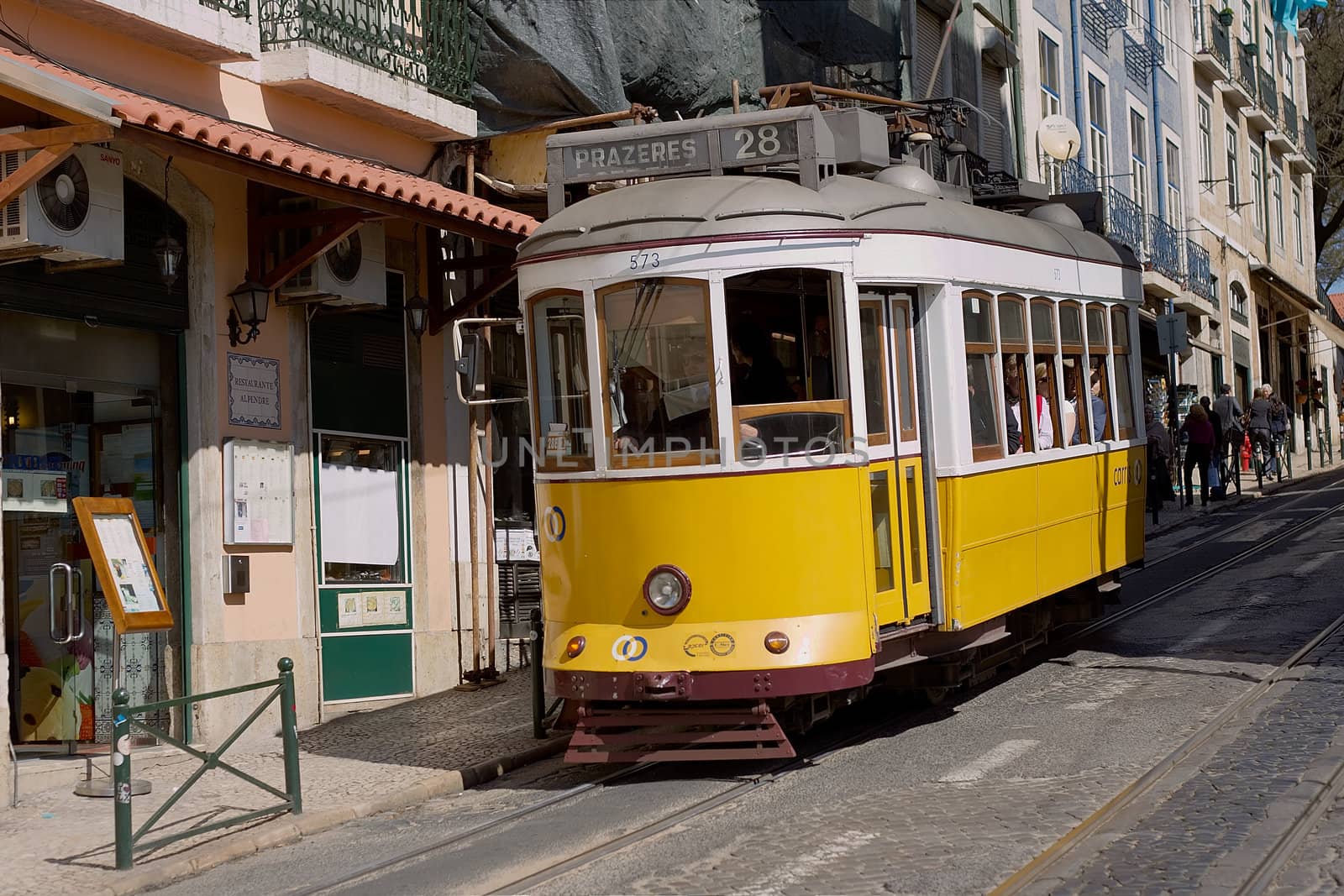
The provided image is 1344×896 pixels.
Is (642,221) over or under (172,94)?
under

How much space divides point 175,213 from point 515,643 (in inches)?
192

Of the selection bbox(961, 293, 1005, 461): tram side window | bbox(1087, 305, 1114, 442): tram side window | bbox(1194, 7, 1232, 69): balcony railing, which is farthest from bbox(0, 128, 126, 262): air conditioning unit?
bbox(1194, 7, 1232, 69): balcony railing

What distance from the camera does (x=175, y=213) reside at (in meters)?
11.8

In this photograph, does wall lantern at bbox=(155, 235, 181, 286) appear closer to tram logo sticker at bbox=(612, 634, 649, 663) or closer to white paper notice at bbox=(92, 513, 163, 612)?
white paper notice at bbox=(92, 513, 163, 612)

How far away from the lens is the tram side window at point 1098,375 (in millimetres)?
12484

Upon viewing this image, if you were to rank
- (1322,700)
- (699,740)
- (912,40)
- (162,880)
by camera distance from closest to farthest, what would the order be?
(162,880) < (699,740) < (1322,700) < (912,40)

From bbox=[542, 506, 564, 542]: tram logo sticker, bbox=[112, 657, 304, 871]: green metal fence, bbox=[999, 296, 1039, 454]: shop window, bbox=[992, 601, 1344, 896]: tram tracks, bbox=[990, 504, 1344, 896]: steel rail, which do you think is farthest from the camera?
bbox=[999, 296, 1039, 454]: shop window

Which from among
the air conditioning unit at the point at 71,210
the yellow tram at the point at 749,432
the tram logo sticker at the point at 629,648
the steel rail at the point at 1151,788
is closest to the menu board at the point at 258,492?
the air conditioning unit at the point at 71,210

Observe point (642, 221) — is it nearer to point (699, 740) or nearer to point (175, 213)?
point (699, 740)

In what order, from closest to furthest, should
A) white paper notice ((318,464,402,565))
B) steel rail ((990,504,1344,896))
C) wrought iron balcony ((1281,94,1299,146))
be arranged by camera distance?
steel rail ((990,504,1344,896)) < white paper notice ((318,464,402,565)) < wrought iron balcony ((1281,94,1299,146))

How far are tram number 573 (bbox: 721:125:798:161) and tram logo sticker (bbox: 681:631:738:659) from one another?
2741 millimetres

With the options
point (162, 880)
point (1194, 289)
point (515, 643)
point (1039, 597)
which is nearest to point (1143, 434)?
point (1039, 597)

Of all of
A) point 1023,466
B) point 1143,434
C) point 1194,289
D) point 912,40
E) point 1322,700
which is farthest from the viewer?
point 1194,289

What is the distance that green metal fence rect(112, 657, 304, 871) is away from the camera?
798cm
